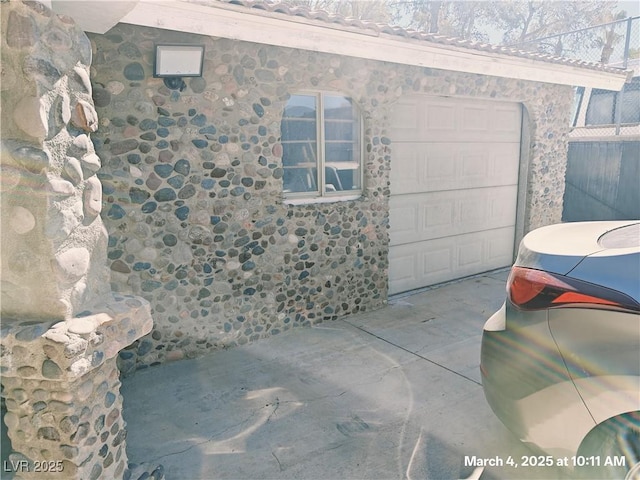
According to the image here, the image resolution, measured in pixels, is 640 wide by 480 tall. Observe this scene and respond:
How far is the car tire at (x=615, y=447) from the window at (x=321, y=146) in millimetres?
3517

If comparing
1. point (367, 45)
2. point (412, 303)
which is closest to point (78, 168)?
point (367, 45)

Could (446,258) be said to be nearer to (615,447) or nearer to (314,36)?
(314,36)

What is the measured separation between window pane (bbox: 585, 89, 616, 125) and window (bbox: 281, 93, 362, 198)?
7.24 metres

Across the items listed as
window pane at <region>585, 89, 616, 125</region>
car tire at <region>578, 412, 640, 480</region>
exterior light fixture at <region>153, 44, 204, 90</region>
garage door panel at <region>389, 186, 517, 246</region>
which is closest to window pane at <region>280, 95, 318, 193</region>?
exterior light fixture at <region>153, 44, 204, 90</region>

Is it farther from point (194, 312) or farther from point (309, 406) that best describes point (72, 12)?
point (309, 406)

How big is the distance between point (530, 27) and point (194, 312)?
1703 centimetres

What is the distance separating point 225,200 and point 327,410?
2115 mm

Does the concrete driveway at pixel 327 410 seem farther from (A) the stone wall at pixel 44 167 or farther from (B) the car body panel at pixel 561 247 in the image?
(A) the stone wall at pixel 44 167

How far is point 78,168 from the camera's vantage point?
6.43 ft

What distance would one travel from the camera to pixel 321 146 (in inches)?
199

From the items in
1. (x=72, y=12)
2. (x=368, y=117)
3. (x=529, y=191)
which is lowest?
(x=529, y=191)

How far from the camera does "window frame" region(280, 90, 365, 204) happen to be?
4.93m

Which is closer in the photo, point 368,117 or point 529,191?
point 368,117

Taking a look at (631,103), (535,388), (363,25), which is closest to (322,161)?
(363,25)
